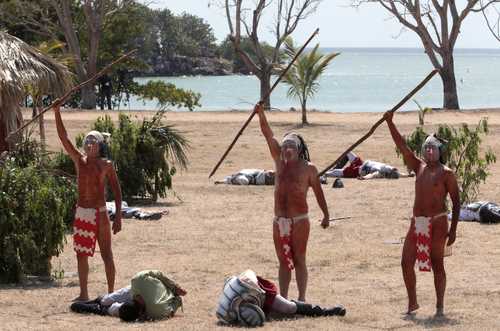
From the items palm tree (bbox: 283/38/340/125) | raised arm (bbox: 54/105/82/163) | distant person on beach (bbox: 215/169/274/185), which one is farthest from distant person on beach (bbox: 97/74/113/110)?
raised arm (bbox: 54/105/82/163)

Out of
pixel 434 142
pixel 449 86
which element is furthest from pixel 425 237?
pixel 449 86

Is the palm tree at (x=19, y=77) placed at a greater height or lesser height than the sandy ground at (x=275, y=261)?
greater

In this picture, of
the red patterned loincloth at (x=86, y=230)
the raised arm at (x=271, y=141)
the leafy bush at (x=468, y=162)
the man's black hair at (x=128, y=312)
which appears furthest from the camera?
the leafy bush at (x=468, y=162)

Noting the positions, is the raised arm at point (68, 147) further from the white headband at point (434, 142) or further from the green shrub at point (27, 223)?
the white headband at point (434, 142)

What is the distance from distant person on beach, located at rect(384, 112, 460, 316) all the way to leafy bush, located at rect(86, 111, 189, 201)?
29.5 ft

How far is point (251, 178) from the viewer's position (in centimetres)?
2094

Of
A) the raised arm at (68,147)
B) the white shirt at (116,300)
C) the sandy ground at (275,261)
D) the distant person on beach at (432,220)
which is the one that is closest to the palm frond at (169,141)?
the sandy ground at (275,261)

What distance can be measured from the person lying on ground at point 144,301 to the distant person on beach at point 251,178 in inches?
418

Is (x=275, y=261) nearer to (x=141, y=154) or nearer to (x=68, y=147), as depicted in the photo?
(x=68, y=147)

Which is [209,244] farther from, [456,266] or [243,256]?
[456,266]

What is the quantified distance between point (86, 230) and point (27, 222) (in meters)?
1.47

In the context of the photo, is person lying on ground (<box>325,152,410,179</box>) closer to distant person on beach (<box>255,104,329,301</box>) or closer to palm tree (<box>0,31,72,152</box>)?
palm tree (<box>0,31,72,152</box>)

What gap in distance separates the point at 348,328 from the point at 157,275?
5.25 ft

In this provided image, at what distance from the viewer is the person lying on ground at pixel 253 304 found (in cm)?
966
